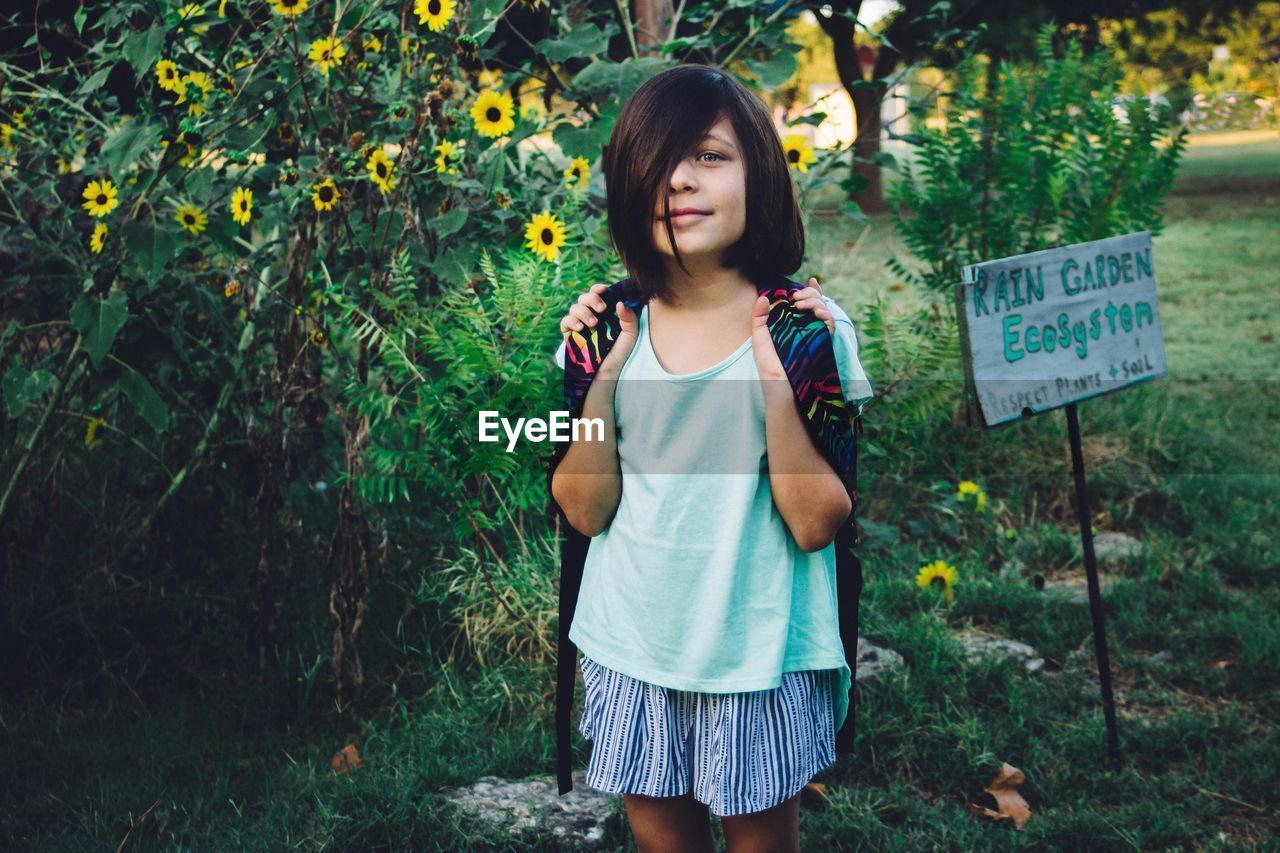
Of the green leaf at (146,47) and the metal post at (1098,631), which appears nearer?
the green leaf at (146,47)

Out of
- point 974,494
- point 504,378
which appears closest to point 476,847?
point 504,378

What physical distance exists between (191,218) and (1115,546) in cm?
304

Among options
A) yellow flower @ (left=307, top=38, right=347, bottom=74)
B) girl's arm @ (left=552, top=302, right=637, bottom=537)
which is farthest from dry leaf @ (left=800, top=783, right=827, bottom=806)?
yellow flower @ (left=307, top=38, right=347, bottom=74)

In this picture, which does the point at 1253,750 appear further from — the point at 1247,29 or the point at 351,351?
the point at 1247,29

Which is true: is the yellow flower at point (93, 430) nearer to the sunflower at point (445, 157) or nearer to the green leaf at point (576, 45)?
the sunflower at point (445, 157)

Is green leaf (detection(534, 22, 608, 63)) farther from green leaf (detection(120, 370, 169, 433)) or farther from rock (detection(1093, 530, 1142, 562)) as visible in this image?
rock (detection(1093, 530, 1142, 562))

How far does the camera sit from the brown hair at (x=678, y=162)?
1525 mm

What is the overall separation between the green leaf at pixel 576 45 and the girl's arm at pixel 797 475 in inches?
56.4

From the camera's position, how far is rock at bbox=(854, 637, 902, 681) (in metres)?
2.88

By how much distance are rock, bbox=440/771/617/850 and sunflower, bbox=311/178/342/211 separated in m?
1.28

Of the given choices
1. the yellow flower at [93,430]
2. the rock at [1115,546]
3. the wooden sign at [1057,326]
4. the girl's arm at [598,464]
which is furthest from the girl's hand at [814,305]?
the rock at [1115,546]

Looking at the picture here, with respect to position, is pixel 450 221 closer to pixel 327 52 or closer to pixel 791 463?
pixel 327 52

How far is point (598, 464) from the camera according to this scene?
1641 mm

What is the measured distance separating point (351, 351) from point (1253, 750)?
2.60 meters
